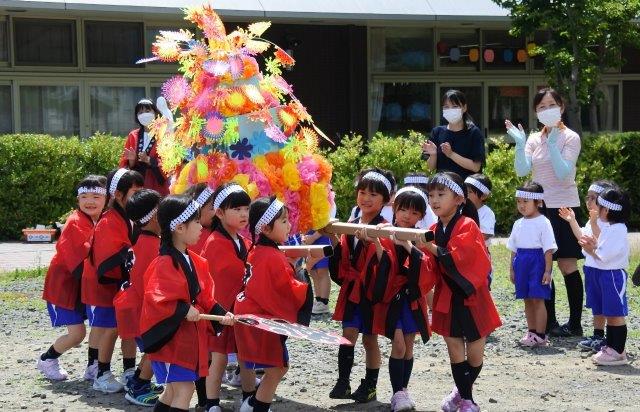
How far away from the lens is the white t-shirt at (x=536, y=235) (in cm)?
812

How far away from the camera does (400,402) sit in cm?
631

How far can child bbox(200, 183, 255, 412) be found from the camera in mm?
6242

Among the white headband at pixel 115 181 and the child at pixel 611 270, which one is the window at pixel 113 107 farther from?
the child at pixel 611 270

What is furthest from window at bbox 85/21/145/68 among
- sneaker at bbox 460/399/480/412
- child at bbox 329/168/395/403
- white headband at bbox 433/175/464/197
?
sneaker at bbox 460/399/480/412

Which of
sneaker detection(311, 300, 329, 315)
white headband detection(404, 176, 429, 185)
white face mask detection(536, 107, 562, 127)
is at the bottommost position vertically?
sneaker detection(311, 300, 329, 315)

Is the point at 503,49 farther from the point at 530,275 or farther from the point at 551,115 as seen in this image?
the point at 530,275

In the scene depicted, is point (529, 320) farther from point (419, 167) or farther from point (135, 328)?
point (419, 167)

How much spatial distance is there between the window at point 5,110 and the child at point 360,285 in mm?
10306

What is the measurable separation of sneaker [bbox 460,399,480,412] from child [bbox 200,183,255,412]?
124 centimetres

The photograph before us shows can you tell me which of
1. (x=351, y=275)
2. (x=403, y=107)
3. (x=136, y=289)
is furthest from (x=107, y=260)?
(x=403, y=107)

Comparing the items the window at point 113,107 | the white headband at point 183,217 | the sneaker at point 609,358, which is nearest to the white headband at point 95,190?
the white headband at point 183,217

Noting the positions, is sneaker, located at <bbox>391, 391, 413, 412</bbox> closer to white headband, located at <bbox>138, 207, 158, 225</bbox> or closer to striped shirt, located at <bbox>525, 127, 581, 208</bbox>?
white headband, located at <bbox>138, 207, 158, 225</bbox>

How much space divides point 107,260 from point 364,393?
71.3 inches

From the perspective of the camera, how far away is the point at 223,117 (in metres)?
7.02
